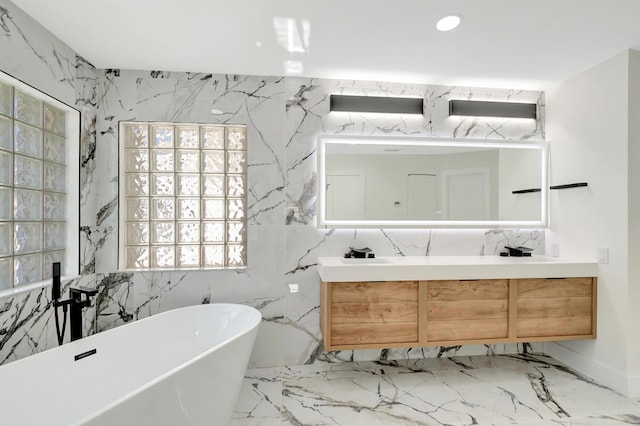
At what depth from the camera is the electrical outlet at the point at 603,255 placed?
2235 mm

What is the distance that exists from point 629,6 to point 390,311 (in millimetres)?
2253

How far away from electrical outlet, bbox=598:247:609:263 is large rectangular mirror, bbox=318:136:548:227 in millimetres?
518

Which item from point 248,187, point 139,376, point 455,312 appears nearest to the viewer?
point 139,376

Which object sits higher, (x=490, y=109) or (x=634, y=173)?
(x=490, y=109)

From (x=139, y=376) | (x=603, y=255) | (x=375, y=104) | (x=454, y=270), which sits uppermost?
(x=375, y=104)

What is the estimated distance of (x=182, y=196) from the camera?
253 centimetres

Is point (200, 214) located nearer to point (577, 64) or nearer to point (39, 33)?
point (39, 33)

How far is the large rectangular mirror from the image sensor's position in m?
2.58

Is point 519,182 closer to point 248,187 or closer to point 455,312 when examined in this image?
point 455,312

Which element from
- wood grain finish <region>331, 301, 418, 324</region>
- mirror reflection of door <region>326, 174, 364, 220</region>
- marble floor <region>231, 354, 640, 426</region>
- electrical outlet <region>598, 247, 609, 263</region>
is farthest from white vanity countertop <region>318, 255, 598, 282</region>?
marble floor <region>231, 354, 640, 426</region>

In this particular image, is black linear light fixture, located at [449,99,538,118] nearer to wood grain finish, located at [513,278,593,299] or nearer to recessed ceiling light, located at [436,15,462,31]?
recessed ceiling light, located at [436,15,462,31]

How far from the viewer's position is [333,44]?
2037 mm

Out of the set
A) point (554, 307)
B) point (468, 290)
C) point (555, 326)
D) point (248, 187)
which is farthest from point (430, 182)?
point (248, 187)

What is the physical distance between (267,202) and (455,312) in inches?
66.0
